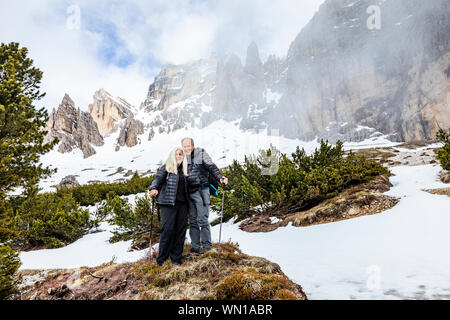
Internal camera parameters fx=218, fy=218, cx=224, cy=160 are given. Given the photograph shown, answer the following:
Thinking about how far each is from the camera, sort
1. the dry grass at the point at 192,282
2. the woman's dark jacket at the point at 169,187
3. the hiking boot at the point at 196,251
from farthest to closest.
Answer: the hiking boot at the point at 196,251, the woman's dark jacket at the point at 169,187, the dry grass at the point at 192,282

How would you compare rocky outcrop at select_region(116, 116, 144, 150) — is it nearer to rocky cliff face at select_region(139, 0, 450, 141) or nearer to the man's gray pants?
rocky cliff face at select_region(139, 0, 450, 141)

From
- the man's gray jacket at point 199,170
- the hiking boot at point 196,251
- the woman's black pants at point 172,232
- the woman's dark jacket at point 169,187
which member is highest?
the man's gray jacket at point 199,170

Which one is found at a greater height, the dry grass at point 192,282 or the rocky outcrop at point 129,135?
the rocky outcrop at point 129,135

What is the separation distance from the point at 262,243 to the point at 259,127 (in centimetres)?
13601

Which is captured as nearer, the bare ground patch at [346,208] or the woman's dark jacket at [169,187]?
the woman's dark jacket at [169,187]

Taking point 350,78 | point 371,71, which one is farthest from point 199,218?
point 350,78

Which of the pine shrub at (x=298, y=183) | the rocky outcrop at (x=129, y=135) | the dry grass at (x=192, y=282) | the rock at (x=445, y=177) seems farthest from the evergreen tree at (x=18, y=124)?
the rocky outcrop at (x=129, y=135)

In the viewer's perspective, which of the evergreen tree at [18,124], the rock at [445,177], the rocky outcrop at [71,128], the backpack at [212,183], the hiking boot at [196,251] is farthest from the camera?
the rocky outcrop at [71,128]

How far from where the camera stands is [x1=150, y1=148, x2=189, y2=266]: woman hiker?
3.72m

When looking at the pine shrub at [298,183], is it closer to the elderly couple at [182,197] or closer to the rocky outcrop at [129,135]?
the elderly couple at [182,197]

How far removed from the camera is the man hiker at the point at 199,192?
401 cm

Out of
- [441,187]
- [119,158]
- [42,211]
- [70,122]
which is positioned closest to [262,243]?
[441,187]

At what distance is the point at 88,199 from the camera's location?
18.7 m

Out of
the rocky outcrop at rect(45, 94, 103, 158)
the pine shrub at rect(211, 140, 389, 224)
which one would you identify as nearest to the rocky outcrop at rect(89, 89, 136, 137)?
the rocky outcrop at rect(45, 94, 103, 158)
